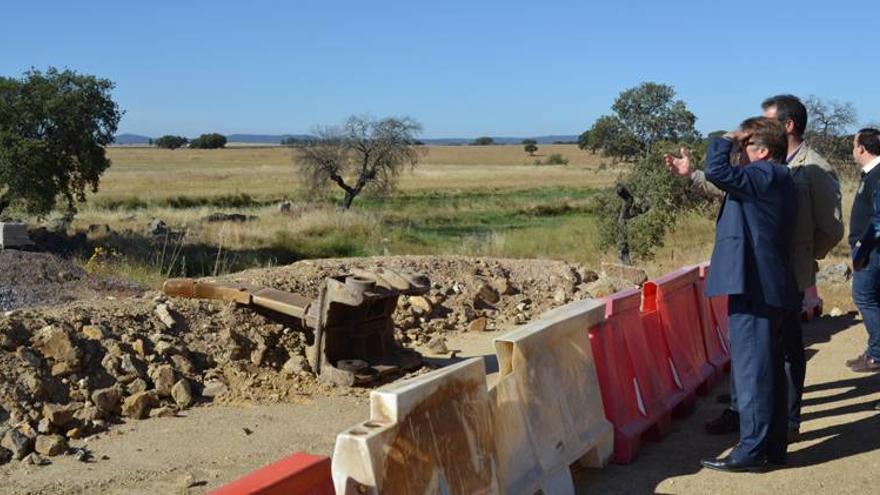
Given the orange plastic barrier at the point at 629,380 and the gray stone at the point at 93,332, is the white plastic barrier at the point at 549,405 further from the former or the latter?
the gray stone at the point at 93,332

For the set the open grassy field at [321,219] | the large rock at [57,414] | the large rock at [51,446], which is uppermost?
the large rock at [57,414]

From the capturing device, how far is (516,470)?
5.20m

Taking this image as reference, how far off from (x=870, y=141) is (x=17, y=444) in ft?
23.9

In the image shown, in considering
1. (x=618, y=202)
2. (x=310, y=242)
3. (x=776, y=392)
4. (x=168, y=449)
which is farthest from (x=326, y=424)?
(x=310, y=242)

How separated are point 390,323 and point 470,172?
83684mm

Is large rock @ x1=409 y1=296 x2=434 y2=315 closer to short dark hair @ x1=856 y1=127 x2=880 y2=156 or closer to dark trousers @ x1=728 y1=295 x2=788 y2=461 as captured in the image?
short dark hair @ x1=856 y1=127 x2=880 y2=156

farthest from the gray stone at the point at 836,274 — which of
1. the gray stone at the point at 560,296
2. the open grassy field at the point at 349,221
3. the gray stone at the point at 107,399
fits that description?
the gray stone at the point at 107,399

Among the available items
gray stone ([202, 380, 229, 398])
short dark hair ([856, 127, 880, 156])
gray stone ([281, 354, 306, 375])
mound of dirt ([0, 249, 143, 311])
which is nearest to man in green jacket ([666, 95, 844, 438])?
short dark hair ([856, 127, 880, 156])

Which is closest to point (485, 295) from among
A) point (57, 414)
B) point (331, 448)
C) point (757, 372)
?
point (331, 448)

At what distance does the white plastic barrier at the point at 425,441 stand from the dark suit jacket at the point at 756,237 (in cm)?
165

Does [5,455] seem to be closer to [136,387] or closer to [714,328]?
[136,387]

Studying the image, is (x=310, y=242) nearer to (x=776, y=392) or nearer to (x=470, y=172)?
(x=776, y=392)

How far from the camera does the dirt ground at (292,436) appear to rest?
590 centimetres

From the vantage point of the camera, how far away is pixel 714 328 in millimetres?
8844
